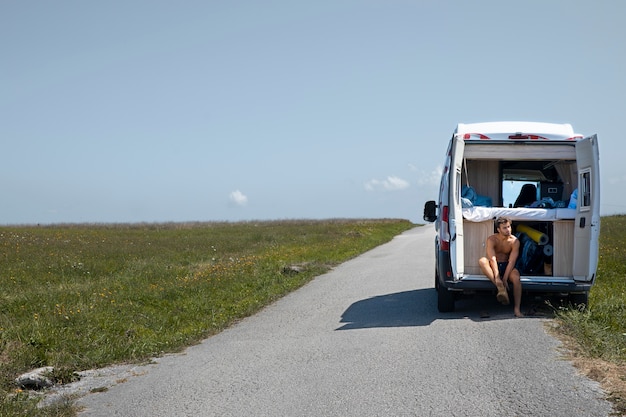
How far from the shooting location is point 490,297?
Answer: 12.6 m

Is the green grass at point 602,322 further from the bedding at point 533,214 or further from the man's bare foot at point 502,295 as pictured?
the bedding at point 533,214

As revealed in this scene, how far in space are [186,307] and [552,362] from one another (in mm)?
7473

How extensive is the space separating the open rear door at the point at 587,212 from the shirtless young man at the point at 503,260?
907mm

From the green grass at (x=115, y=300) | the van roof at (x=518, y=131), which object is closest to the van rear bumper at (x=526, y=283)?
the van roof at (x=518, y=131)

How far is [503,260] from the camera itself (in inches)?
418

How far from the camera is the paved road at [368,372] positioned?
598 centimetres

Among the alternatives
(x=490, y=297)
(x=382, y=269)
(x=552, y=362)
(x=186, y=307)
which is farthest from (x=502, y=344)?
(x=382, y=269)

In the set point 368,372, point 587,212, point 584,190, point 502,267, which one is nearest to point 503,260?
point 502,267

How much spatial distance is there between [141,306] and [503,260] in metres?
A: 6.71

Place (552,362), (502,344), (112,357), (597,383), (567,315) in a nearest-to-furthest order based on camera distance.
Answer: (597,383), (552,362), (502,344), (112,357), (567,315)

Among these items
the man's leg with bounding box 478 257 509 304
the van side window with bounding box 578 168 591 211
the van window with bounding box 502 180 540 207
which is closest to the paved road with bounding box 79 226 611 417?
the man's leg with bounding box 478 257 509 304

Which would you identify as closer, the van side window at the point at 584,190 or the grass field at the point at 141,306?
the grass field at the point at 141,306

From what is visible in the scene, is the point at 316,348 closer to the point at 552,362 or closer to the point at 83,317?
the point at 552,362

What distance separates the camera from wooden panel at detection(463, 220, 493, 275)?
10.8m
